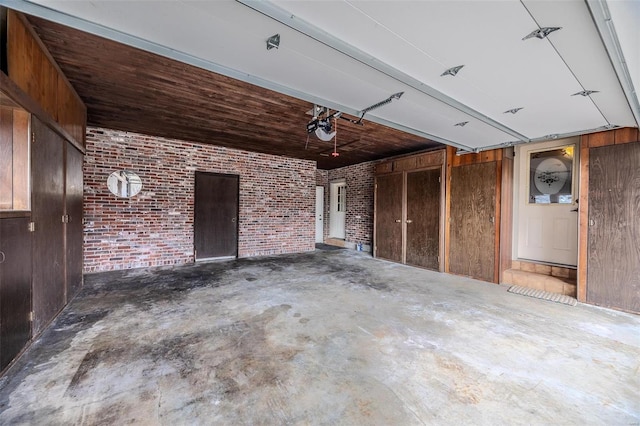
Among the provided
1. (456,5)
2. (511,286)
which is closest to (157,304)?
(456,5)

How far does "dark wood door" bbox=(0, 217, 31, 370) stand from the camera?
1.94 meters

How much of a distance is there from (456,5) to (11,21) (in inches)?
121

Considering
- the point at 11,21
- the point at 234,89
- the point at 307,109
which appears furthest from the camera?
the point at 307,109

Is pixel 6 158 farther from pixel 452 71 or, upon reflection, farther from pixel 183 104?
pixel 452 71

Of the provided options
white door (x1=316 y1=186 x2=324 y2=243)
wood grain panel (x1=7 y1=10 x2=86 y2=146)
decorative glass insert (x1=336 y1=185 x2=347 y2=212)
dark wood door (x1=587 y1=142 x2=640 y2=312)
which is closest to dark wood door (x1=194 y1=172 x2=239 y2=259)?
wood grain panel (x1=7 y1=10 x2=86 y2=146)

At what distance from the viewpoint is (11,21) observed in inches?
75.5

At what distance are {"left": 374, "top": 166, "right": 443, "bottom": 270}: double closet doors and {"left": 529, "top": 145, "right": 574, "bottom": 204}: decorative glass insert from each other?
1.48 metres

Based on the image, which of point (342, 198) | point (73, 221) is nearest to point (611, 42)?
point (73, 221)

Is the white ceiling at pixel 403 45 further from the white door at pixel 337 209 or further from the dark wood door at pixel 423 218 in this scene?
the white door at pixel 337 209

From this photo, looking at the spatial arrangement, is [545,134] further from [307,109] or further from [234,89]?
[234,89]

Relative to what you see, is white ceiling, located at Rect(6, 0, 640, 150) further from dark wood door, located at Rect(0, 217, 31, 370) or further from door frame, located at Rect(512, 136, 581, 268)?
dark wood door, located at Rect(0, 217, 31, 370)

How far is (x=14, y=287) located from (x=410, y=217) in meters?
5.92

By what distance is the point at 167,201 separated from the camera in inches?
221

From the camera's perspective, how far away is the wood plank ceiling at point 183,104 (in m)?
2.54
